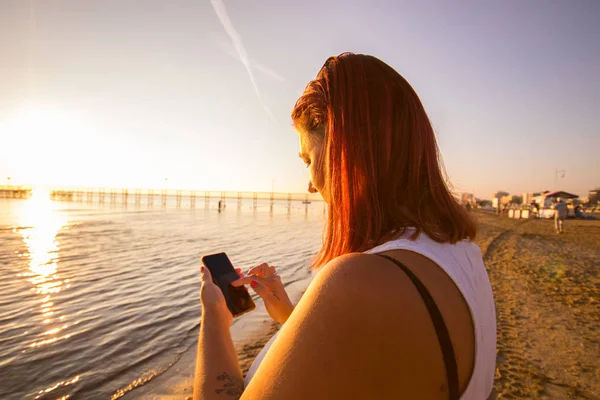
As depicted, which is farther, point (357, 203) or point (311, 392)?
point (357, 203)

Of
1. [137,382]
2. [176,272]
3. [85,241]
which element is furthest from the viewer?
[85,241]

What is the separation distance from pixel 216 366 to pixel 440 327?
86cm

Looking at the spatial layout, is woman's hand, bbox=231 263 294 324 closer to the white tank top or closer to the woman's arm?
the woman's arm

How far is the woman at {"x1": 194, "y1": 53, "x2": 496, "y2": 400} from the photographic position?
24.4 inches

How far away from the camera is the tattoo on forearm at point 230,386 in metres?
1.10

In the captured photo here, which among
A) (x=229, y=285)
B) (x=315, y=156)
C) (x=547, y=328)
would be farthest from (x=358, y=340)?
(x=547, y=328)

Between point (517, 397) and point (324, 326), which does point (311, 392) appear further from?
point (517, 397)

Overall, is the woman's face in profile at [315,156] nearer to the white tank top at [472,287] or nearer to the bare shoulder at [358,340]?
the white tank top at [472,287]

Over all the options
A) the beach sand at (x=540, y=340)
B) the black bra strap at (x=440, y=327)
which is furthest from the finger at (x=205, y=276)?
the beach sand at (x=540, y=340)

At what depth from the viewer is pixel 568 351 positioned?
4.14 metres

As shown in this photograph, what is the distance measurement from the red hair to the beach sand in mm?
3387

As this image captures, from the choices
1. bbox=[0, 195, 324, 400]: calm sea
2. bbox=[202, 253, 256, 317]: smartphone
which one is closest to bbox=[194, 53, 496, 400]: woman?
bbox=[202, 253, 256, 317]: smartphone

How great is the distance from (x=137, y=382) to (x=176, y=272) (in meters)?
5.15

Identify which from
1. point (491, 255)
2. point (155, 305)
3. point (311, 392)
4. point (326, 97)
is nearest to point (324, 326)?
point (311, 392)
